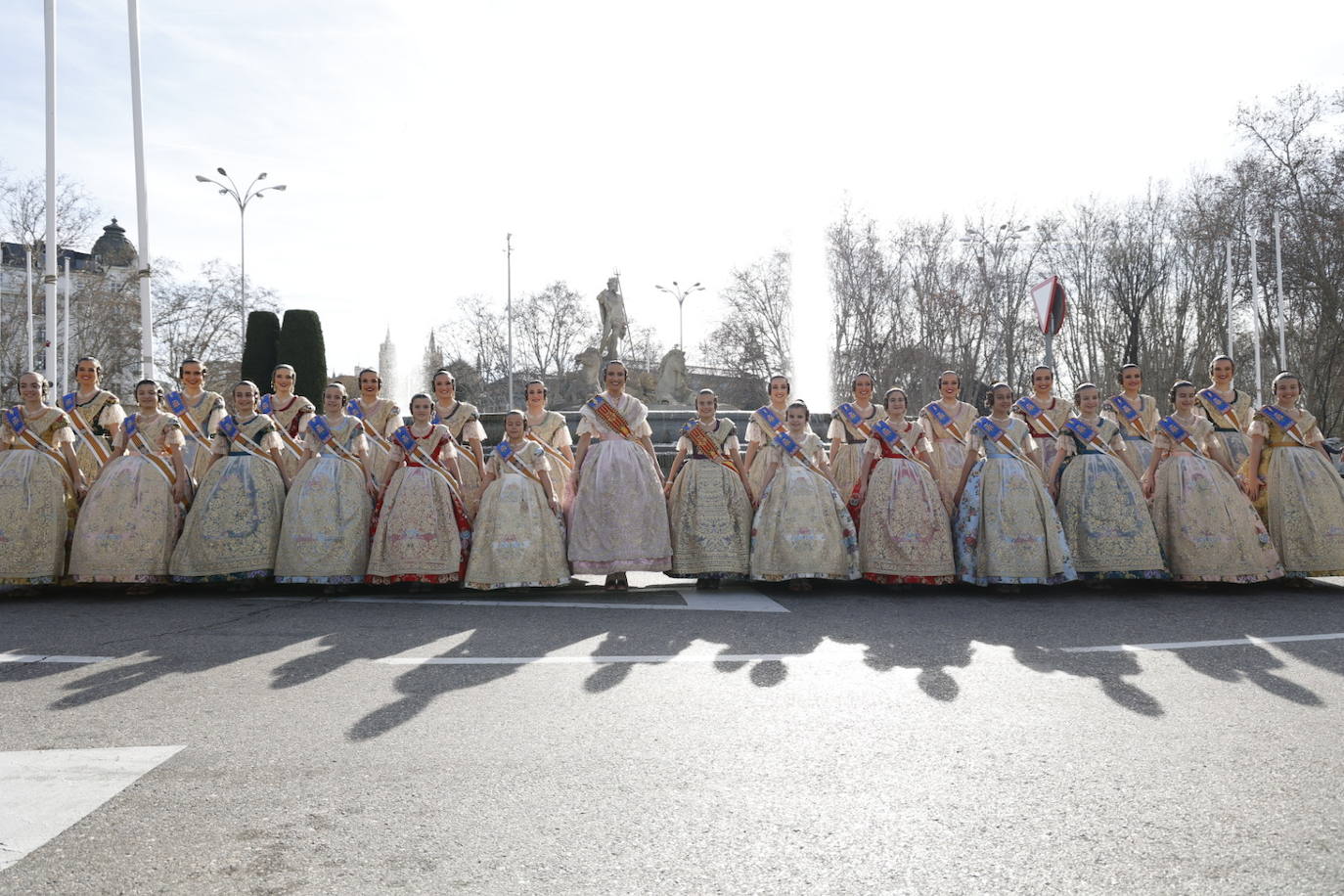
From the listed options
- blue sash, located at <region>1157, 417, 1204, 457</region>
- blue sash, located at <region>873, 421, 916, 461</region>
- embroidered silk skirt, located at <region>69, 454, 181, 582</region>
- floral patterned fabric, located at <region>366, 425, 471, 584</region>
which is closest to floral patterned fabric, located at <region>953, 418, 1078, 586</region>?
blue sash, located at <region>873, 421, 916, 461</region>

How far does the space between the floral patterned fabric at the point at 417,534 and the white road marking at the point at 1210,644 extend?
4425 mm

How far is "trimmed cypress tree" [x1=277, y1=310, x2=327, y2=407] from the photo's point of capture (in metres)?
30.5

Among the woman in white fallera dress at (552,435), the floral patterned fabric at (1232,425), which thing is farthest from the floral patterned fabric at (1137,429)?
the woman in white fallera dress at (552,435)

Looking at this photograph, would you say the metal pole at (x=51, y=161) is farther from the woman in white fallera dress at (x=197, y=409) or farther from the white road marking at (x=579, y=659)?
the white road marking at (x=579, y=659)

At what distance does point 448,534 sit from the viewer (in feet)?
23.7

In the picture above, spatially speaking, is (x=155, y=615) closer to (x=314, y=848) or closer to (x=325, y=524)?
(x=325, y=524)

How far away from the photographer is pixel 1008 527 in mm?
7082

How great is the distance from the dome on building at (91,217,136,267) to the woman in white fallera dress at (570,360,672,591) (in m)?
57.7

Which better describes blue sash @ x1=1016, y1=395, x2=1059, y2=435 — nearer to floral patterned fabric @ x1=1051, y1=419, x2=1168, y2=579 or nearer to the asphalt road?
floral patterned fabric @ x1=1051, y1=419, x2=1168, y2=579

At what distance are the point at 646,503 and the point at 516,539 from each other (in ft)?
3.44

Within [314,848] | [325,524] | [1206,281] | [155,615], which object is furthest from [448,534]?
[1206,281]

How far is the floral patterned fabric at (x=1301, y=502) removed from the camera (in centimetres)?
709

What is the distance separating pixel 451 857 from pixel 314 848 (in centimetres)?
41

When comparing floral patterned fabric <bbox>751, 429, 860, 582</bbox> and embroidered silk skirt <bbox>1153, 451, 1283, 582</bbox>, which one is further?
floral patterned fabric <bbox>751, 429, 860, 582</bbox>
